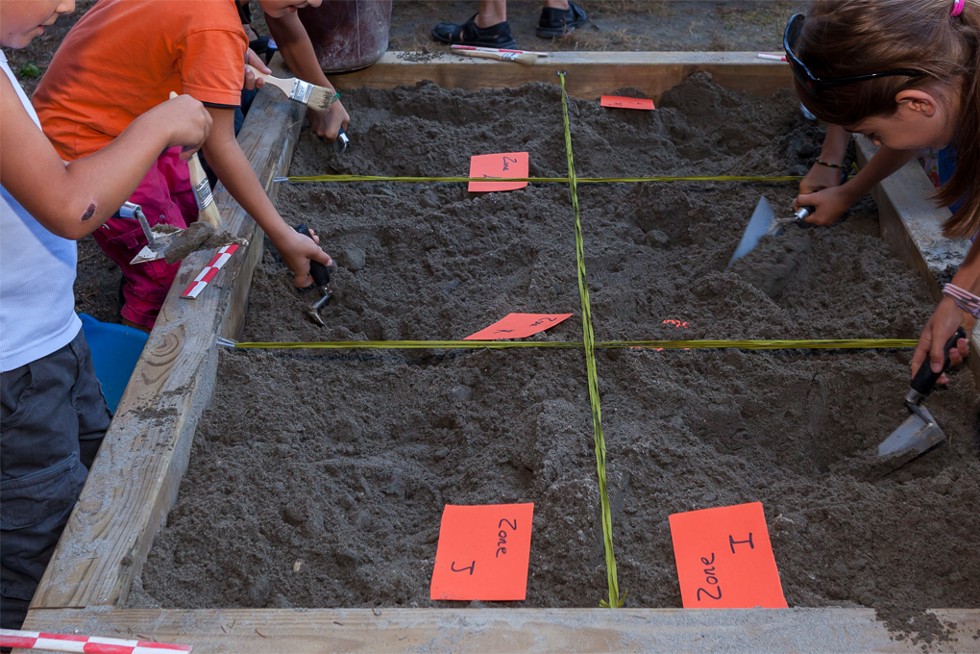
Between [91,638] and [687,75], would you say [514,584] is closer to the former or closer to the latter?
[91,638]

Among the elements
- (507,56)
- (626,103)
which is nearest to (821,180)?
(626,103)

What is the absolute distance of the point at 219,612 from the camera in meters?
1.31

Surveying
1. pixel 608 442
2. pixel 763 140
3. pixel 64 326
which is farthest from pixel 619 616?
pixel 763 140

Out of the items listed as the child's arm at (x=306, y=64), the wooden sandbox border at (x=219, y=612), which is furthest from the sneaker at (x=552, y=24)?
the wooden sandbox border at (x=219, y=612)

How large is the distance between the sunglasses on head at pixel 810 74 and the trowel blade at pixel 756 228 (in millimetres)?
688

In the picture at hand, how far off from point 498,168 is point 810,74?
4.46 feet

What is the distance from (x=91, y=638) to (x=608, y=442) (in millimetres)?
1035

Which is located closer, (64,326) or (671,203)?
(64,326)

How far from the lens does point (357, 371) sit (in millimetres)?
2072

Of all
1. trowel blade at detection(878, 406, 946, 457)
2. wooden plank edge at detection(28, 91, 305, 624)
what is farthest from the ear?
wooden plank edge at detection(28, 91, 305, 624)

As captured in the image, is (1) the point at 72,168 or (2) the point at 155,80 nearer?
(1) the point at 72,168

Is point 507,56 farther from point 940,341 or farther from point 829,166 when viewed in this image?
point 940,341

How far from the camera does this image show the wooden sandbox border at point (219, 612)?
1.26 meters

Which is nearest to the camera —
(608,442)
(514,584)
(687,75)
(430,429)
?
(514,584)
